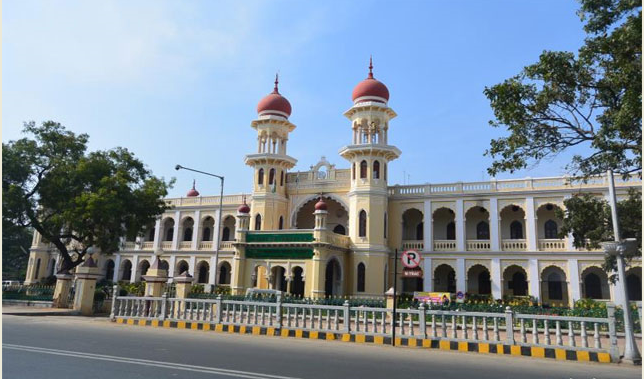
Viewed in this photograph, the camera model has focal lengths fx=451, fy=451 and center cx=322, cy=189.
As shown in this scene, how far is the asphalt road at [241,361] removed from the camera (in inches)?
267

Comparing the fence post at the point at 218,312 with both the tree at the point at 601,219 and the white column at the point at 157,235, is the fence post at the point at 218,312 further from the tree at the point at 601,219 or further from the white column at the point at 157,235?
the white column at the point at 157,235

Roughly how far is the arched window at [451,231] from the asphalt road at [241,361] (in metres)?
20.0

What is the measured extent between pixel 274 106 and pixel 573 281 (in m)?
21.1

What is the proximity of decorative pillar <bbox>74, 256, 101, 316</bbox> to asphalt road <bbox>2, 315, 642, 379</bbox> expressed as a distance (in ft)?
29.0

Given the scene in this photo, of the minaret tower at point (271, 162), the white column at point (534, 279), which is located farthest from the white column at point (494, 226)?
the minaret tower at point (271, 162)

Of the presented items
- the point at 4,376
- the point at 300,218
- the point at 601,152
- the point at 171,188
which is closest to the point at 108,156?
the point at 171,188

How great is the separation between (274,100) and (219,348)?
23.4m

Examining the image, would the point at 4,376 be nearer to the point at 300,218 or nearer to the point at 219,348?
the point at 219,348

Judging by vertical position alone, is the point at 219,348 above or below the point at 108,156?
below

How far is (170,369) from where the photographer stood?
694 cm

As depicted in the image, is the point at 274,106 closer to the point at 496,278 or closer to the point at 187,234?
the point at 187,234

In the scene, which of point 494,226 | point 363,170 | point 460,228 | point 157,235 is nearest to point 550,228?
point 494,226

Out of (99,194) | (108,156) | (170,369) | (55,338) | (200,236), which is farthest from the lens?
(200,236)

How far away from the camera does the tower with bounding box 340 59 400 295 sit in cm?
2680
